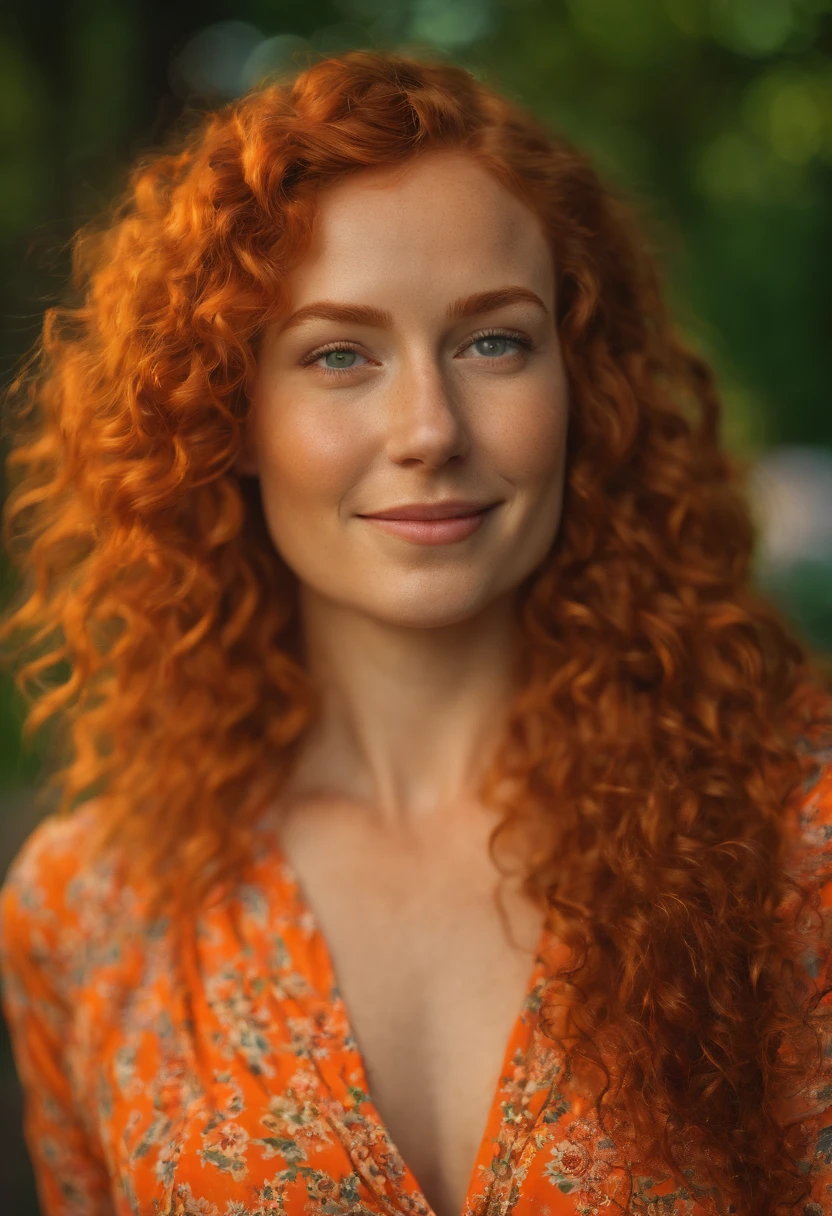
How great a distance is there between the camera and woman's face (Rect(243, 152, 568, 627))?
1442 mm

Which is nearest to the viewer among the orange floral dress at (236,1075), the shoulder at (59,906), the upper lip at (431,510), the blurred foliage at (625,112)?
the orange floral dress at (236,1075)

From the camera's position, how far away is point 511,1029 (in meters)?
1.47

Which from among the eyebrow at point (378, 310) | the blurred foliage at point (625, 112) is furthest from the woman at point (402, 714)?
the blurred foliage at point (625, 112)

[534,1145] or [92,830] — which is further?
[92,830]

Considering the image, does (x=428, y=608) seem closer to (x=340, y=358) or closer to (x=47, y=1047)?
(x=340, y=358)

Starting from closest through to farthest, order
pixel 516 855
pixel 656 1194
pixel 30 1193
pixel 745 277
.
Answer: pixel 656 1194
pixel 516 855
pixel 30 1193
pixel 745 277

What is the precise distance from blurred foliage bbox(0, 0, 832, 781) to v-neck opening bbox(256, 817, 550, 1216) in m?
1.94

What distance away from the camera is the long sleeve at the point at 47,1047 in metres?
1.81

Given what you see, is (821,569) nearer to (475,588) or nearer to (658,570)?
(658,570)

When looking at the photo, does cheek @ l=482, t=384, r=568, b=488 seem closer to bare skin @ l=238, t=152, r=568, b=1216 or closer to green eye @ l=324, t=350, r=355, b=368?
bare skin @ l=238, t=152, r=568, b=1216

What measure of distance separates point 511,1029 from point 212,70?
268 cm

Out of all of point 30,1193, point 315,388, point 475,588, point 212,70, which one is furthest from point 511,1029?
point 212,70

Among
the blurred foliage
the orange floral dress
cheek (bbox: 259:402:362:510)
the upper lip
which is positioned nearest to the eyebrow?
cheek (bbox: 259:402:362:510)

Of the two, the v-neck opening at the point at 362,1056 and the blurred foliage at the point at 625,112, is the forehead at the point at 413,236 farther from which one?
the blurred foliage at the point at 625,112
